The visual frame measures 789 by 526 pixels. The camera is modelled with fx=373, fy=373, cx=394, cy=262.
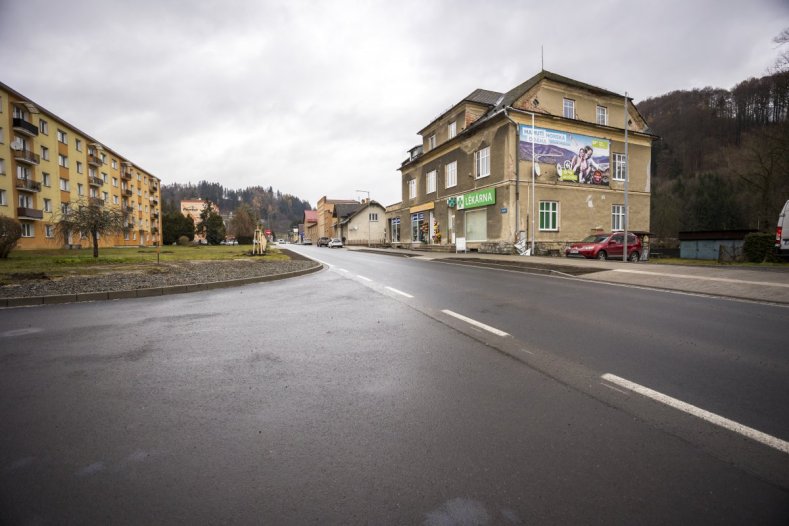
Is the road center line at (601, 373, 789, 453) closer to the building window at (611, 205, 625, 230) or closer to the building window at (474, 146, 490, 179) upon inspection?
the building window at (474, 146, 490, 179)

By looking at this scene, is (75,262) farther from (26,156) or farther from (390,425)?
(26,156)

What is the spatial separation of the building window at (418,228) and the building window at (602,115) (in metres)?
16.4

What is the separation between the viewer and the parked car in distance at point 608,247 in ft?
67.7

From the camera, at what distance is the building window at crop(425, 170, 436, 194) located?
34591 millimetres

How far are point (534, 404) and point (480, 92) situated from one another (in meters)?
33.9

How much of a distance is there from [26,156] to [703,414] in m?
53.5

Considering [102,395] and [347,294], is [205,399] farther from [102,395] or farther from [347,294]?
[347,294]

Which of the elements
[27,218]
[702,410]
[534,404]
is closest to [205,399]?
[534,404]

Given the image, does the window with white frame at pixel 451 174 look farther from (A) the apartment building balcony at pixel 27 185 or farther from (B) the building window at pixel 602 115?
(A) the apartment building balcony at pixel 27 185

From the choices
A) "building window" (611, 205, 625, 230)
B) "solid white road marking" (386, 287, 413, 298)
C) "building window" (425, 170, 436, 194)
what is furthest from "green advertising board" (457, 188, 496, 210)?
"solid white road marking" (386, 287, 413, 298)

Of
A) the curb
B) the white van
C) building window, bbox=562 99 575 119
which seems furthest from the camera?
building window, bbox=562 99 575 119

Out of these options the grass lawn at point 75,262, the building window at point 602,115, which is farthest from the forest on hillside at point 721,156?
the grass lawn at point 75,262

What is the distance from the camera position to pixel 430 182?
3534cm

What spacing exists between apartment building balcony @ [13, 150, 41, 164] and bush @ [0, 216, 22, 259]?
2440 cm
